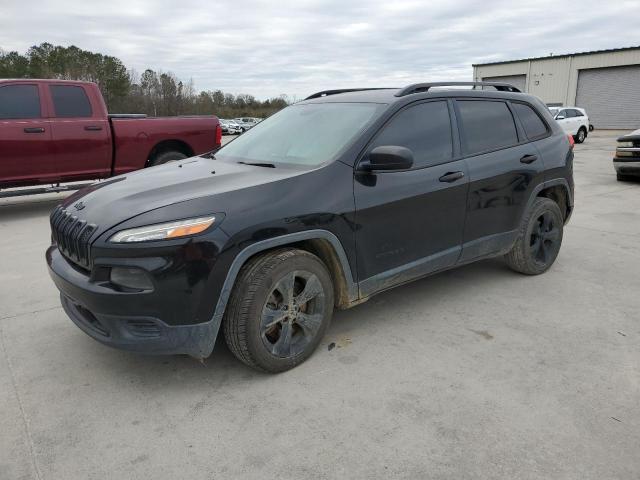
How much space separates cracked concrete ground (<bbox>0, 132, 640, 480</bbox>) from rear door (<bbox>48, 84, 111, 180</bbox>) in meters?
4.10

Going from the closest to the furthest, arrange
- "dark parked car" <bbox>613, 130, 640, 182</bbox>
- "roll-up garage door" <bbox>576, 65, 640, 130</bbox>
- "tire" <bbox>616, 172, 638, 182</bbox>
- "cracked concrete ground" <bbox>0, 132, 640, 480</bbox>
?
1. "cracked concrete ground" <bbox>0, 132, 640, 480</bbox>
2. "dark parked car" <bbox>613, 130, 640, 182</bbox>
3. "tire" <bbox>616, 172, 638, 182</bbox>
4. "roll-up garage door" <bbox>576, 65, 640, 130</bbox>

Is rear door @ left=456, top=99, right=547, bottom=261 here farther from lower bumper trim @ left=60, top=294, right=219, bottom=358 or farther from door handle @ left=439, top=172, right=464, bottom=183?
lower bumper trim @ left=60, top=294, right=219, bottom=358

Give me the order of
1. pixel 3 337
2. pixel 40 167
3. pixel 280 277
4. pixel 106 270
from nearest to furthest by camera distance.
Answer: pixel 106 270 < pixel 280 277 < pixel 3 337 < pixel 40 167

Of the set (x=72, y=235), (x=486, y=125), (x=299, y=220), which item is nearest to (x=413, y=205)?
(x=299, y=220)

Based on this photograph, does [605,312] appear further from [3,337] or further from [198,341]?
[3,337]

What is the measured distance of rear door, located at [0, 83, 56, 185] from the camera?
23.7 feet

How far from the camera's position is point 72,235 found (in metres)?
2.90

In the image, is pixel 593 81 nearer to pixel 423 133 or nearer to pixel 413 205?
pixel 423 133

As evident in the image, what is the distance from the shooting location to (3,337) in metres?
3.62

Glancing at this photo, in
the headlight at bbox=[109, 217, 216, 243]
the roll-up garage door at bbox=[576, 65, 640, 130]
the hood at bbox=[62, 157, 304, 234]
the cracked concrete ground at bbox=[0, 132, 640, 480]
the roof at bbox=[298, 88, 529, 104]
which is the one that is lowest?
the cracked concrete ground at bbox=[0, 132, 640, 480]

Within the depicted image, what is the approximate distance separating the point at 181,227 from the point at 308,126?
157cm

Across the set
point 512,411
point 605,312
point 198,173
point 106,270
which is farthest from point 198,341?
point 605,312

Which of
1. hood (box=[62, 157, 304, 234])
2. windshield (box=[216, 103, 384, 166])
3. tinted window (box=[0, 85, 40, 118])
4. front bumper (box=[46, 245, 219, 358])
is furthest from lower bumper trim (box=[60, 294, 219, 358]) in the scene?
tinted window (box=[0, 85, 40, 118])

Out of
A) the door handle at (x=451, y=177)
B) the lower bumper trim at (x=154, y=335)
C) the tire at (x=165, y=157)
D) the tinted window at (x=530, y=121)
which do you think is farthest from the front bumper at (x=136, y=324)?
the tire at (x=165, y=157)
